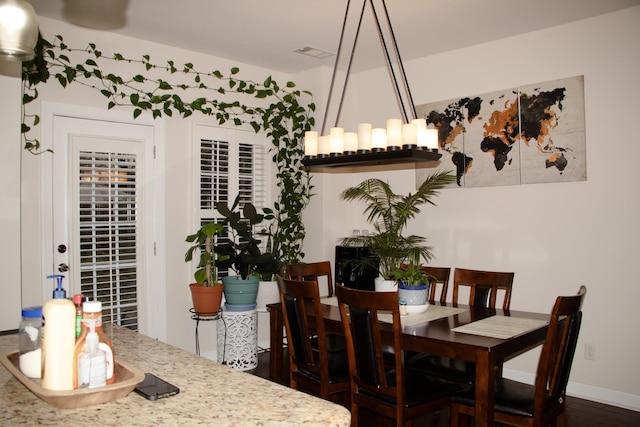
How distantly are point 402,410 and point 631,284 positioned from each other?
222 cm

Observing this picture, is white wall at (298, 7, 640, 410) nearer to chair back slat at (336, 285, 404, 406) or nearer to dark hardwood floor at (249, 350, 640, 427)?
dark hardwood floor at (249, 350, 640, 427)

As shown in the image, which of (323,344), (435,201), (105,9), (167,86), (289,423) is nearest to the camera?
(289,423)

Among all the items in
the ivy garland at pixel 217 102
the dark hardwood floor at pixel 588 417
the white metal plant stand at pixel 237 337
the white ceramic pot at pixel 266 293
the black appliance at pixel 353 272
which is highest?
the ivy garland at pixel 217 102

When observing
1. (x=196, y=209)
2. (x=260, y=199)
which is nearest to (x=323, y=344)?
(x=196, y=209)

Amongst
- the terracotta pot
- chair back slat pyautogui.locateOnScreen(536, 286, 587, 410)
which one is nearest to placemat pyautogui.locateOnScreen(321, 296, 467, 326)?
chair back slat pyautogui.locateOnScreen(536, 286, 587, 410)

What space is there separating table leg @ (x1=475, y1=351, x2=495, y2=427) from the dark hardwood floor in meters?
1.02

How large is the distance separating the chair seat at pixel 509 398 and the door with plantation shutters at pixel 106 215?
279cm

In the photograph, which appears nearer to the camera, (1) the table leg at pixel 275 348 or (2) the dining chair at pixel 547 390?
(2) the dining chair at pixel 547 390

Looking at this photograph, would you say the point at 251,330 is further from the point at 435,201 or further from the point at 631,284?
the point at 631,284

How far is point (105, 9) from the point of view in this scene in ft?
12.1

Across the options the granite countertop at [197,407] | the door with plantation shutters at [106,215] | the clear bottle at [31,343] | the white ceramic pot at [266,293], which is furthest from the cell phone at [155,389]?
the white ceramic pot at [266,293]

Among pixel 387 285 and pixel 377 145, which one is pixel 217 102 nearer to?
pixel 377 145

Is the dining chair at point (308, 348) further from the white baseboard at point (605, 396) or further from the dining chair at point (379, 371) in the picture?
the white baseboard at point (605, 396)

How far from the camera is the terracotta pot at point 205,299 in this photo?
14.4 feet
